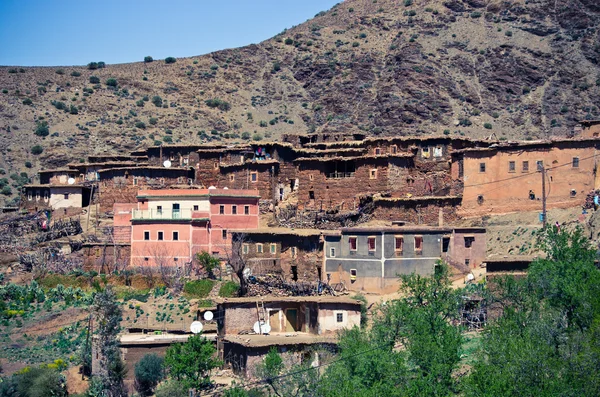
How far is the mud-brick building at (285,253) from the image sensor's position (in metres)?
50.1

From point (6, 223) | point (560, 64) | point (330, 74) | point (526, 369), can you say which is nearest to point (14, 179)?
Answer: point (6, 223)

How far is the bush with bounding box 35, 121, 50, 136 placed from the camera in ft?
307

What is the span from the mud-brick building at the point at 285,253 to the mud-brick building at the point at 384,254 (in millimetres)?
657

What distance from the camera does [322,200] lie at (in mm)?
57844

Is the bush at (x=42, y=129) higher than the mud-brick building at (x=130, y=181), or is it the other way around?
the bush at (x=42, y=129)

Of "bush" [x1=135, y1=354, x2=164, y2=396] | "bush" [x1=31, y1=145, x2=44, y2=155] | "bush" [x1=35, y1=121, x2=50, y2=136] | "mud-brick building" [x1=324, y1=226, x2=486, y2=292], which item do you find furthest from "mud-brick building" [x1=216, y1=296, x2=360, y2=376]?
"bush" [x1=35, y1=121, x2=50, y2=136]

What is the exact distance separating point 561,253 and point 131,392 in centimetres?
1937

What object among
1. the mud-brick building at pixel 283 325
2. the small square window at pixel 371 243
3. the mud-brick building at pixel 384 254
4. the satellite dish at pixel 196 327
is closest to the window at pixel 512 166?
the mud-brick building at pixel 384 254

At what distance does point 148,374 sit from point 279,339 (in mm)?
5767

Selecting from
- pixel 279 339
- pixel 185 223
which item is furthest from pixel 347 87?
pixel 279 339

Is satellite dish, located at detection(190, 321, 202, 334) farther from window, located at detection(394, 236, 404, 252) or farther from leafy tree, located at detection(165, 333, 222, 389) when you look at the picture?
window, located at detection(394, 236, 404, 252)

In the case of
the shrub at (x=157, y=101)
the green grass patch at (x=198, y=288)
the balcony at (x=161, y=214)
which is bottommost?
the green grass patch at (x=198, y=288)

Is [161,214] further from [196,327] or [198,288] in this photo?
[196,327]

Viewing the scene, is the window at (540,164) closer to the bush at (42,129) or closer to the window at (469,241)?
the window at (469,241)
